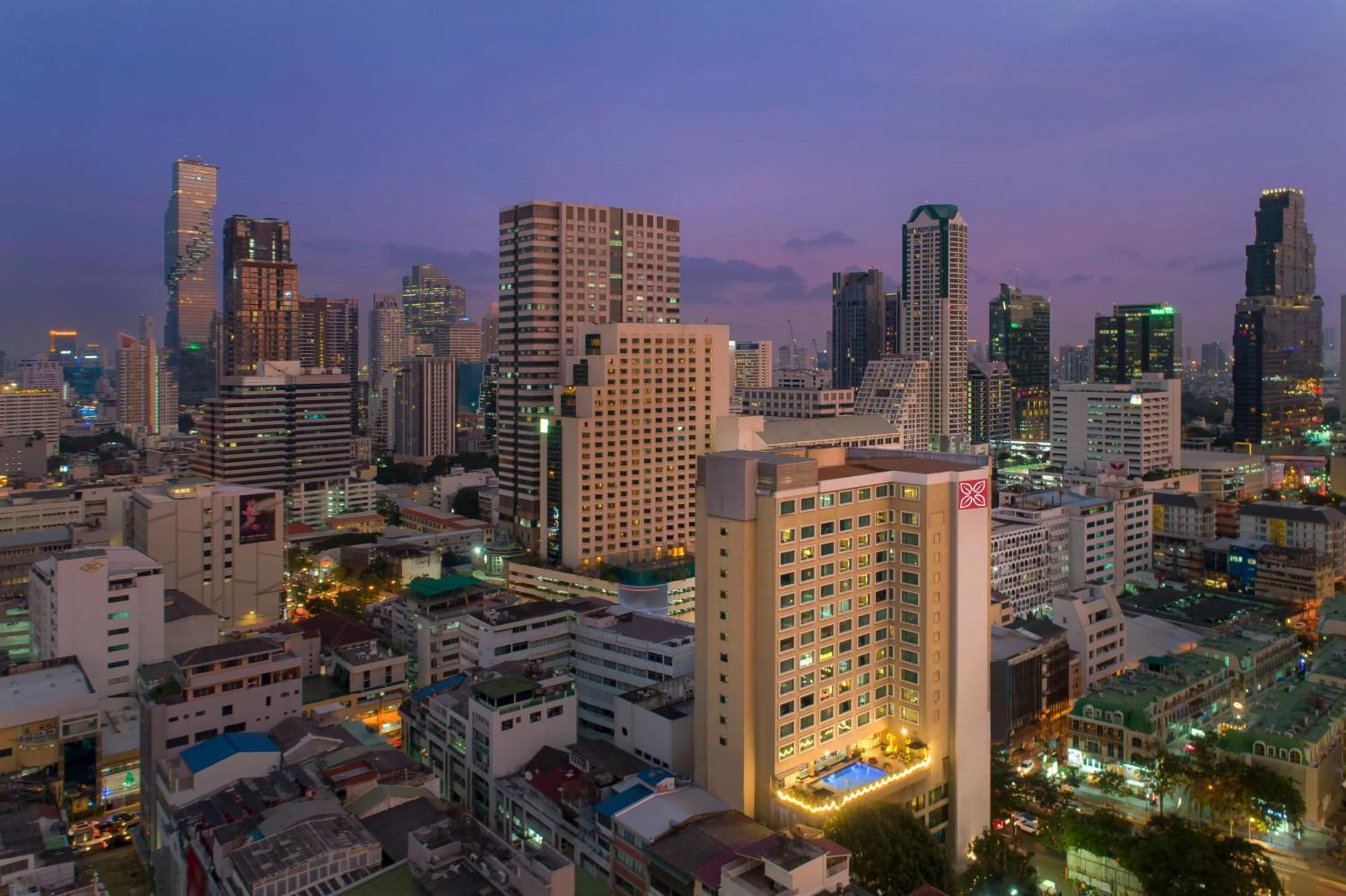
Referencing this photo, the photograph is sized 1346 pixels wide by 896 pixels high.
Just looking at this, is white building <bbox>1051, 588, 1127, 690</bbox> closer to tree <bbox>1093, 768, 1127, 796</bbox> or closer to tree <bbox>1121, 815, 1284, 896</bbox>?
tree <bbox>1093, 768, 1127, 796</bbox>

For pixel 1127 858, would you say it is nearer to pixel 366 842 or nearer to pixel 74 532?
pixel 366 842

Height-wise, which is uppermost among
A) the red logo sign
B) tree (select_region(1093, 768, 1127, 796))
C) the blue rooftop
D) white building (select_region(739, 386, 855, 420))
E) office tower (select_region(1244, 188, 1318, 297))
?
office tower (select_region(1244, 188, 1318, 297))

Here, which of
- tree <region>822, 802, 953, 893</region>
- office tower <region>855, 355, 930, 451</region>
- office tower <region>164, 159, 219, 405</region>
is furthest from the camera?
office tower <region>164, 159, 219, 405</region>

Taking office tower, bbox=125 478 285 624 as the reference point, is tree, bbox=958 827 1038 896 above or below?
below

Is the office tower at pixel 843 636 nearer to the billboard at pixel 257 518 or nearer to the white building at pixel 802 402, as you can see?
the billboard at pixel 257 518

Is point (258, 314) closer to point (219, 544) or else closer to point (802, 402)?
point (802, 402)

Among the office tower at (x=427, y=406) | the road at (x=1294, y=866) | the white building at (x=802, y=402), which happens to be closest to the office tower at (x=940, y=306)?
the white building at (x=802, y=402)

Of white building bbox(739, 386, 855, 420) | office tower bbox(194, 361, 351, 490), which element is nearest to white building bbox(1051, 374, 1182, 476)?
white building bbox(739, 386, 855, 420)
